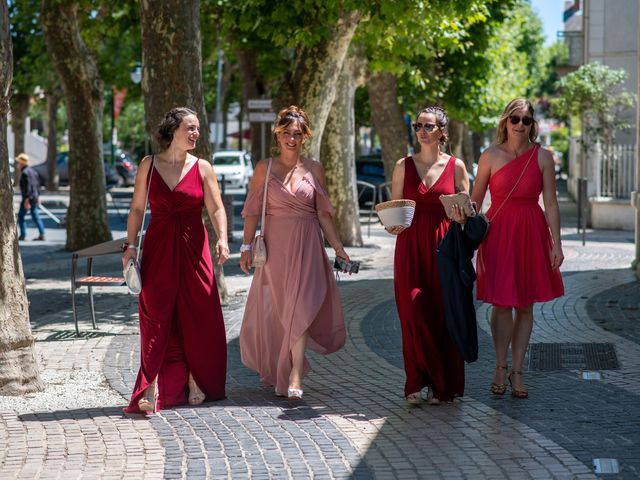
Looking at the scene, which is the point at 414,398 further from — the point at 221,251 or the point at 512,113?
the point at 512,113

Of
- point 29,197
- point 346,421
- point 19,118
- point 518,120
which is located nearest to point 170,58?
point 518,120

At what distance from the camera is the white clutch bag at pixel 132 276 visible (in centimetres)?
780

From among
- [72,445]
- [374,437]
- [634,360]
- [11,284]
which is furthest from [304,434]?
[634,360]

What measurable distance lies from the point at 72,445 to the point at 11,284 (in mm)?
1898

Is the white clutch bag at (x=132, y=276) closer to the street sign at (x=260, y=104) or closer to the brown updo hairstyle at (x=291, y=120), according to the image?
the brown updo hairstyle at (x=291, y=120)

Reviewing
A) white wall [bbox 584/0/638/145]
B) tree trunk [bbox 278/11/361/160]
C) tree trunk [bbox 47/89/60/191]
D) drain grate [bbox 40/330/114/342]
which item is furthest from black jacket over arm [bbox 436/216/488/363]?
tree trunk [bbox 47/89/60/191]

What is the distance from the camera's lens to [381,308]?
519 inches

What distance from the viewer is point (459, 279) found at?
774 centimetres

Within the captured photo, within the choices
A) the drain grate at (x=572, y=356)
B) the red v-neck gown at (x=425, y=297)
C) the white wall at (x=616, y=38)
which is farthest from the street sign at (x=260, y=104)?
the red v-neck gown at (x=425, y=297)

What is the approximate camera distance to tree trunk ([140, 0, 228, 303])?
42.4ft

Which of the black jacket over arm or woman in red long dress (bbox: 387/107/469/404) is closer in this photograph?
the black jacket over arm

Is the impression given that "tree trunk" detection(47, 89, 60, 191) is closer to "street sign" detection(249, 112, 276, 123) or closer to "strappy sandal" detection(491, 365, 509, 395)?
"street sign" detection(249, 112, 276, 123)

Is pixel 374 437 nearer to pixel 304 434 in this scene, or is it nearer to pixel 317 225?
pixel 304 434

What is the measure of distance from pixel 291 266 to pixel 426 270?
906 mm
